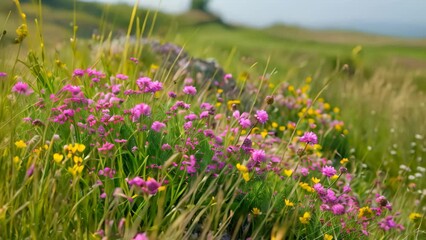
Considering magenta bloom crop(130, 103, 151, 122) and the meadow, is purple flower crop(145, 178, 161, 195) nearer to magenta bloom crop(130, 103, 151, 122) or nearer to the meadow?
the meadow

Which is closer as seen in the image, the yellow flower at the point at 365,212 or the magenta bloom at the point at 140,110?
the magenta bloom at the point at 140,110

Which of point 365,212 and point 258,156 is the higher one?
point 258,156

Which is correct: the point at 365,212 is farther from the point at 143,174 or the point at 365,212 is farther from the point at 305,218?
the point at 143,174

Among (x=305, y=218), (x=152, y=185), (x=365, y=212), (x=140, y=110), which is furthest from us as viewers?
(x=365, y=212)

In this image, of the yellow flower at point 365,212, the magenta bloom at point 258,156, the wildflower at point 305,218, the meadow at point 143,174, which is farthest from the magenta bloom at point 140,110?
the yellow flower at point 365,212

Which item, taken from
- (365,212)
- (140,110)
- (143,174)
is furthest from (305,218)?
(140,110)

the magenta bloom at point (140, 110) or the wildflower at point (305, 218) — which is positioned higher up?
the magenta bloom at point (140, 110)

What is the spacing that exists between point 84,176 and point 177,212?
520 mm

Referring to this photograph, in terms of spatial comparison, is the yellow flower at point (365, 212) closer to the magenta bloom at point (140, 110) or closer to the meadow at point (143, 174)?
the meadow at point (143, 174)

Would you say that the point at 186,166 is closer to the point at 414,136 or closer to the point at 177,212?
the point at 177,212

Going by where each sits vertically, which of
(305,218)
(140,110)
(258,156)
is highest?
(140,110)

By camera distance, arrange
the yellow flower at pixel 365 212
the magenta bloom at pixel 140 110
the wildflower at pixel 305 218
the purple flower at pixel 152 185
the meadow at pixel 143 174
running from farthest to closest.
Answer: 1. the yellow flower at pixel 365 212
2. the wildflower at pixel 305 218
3. the magenta bloom at pixel 140 110
4. the meadow at pixel 143 174
5. the purple flower at pixel 152 185

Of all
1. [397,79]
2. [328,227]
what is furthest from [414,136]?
[397,79]

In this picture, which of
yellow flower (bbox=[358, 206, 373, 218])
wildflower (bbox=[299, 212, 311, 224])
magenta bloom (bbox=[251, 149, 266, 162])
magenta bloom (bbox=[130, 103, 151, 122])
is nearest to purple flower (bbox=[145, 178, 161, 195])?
magenta bloom (bbox=[130, 103, 151, 122])
